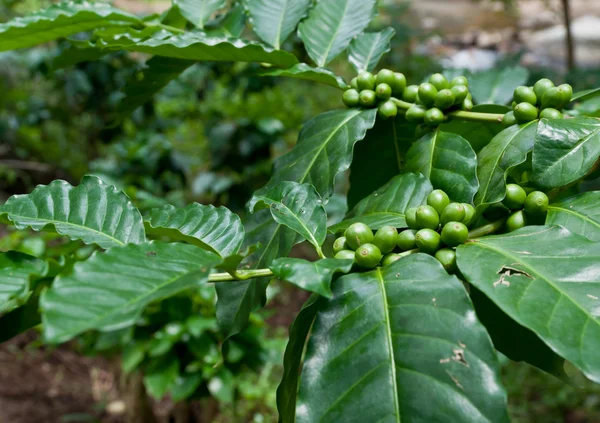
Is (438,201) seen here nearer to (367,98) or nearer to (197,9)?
(367,98)

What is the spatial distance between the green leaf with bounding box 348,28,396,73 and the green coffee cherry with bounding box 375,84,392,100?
126 mm

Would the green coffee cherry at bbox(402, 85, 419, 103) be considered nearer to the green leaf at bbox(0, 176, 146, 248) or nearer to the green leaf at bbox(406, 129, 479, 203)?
the green leaf at bbox(406, 129, 479, 203)

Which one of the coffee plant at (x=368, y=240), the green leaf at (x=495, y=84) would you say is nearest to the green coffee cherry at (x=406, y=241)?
the coffee plant at (x=368, y=240)

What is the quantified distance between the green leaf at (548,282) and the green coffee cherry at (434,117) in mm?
214

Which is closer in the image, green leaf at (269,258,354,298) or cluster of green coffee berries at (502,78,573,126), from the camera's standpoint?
green leaf at (269,258,354,298)

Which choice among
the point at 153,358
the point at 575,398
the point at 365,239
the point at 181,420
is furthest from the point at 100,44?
the point at 575,398

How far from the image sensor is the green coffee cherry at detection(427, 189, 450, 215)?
2.15 ft

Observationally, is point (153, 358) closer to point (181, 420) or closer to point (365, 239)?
point (181, 420)

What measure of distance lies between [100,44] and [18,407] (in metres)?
2.70

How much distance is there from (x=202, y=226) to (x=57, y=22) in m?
0.47

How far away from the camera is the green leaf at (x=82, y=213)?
2.16 feet

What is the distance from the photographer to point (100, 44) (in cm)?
87

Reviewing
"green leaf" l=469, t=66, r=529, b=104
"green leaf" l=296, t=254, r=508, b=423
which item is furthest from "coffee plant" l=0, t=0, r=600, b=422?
"green leaf" l=469, t=66, r=529, b=104

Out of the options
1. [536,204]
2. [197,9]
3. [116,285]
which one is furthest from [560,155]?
[197,9]
